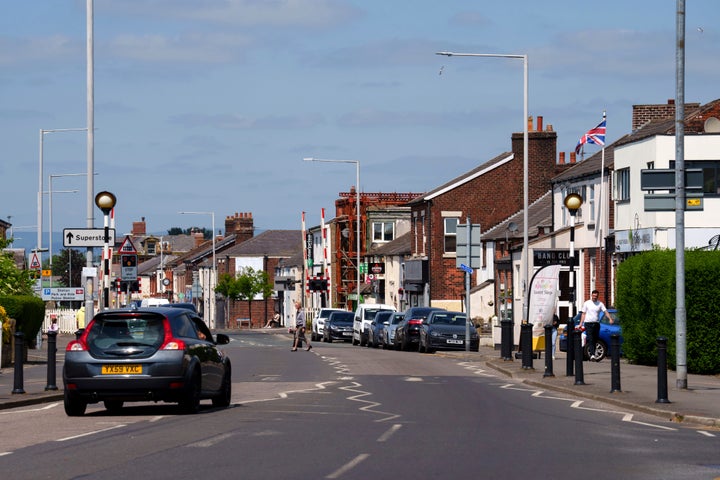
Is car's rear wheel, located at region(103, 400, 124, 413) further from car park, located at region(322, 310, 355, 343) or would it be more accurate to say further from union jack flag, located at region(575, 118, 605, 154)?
car park, located at region(322, 310, 355, 343)

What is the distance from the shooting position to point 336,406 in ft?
66.0

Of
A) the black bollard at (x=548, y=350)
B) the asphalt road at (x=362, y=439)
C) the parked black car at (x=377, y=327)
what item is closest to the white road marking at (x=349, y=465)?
the asphalt road at (x=362, y=439)

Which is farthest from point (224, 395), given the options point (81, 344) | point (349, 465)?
point (349, 465)

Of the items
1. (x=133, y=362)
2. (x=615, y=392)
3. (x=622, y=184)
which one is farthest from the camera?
(x=622, y=184)

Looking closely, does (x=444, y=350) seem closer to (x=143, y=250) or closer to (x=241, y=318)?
(x=241, y=318)

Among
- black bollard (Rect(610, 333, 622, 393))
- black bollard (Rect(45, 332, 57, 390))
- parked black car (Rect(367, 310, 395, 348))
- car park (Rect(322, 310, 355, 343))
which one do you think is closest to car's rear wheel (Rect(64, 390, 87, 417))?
black bollard (Rect(45, 332, 57, 390))

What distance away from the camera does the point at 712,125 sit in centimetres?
4094

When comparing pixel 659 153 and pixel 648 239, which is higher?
pixel 659 153

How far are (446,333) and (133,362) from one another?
89.9 feet

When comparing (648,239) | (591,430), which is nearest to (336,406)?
(591,430)

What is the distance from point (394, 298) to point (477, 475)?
230 ft

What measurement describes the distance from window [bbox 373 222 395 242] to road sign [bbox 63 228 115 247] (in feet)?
216

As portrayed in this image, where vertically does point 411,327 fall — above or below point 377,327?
above

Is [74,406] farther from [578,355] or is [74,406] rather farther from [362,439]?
[578,355]
